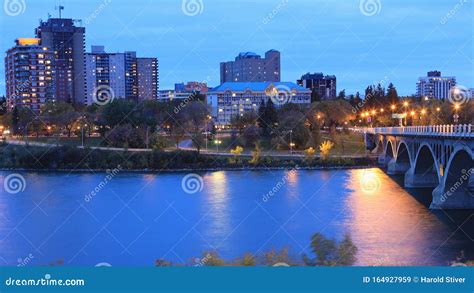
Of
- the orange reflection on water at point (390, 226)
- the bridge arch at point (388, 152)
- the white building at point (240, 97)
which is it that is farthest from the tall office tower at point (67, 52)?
the orange reflection on water at point (390, 226)

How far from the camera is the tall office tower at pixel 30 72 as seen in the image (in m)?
60.8

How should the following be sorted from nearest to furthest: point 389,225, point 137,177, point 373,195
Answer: point 389,225, point 373,195, point 137,177

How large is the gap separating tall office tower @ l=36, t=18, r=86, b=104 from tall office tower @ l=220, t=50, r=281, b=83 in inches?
786

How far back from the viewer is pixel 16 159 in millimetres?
35156

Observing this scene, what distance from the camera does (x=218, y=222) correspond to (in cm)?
1709

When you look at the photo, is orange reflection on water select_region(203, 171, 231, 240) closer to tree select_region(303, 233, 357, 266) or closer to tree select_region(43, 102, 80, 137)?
tree select_region(303, 233, 357, 266)

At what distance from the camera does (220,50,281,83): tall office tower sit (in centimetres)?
8262

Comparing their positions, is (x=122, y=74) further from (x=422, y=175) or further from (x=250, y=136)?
(x=422, y=175)

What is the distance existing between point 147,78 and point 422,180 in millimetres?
69543

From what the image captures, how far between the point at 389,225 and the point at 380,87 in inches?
1742

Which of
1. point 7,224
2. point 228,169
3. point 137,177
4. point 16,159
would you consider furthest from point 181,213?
point 16,159

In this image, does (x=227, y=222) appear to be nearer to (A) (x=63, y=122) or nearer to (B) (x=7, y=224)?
(B) (x=7, y=224)

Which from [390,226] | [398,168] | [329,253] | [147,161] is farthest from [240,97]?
[329,253]

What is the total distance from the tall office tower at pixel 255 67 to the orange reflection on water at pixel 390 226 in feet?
191
